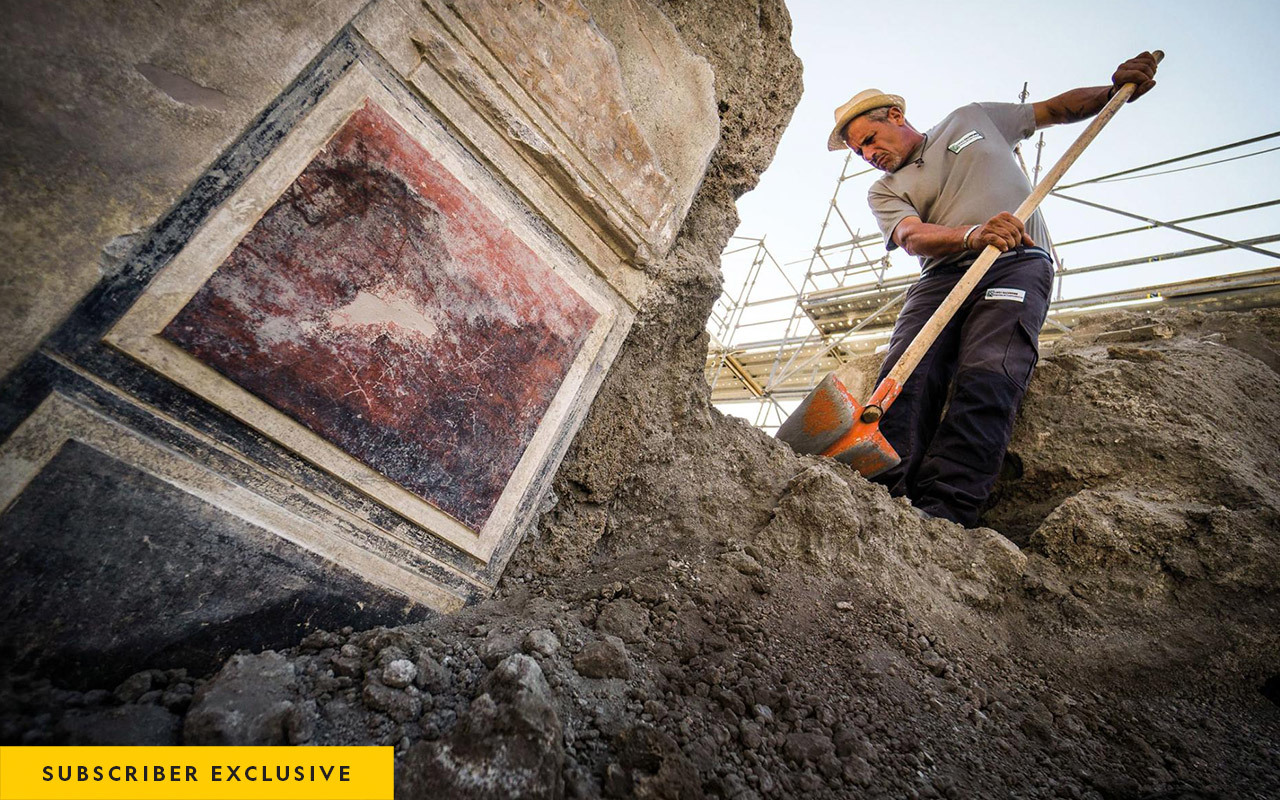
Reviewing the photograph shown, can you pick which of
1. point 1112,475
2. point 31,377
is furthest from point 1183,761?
point 31,377

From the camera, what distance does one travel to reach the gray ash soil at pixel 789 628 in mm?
833

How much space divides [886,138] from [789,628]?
320 centimetres

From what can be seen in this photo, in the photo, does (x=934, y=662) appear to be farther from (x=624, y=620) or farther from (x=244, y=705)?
(x=244, y=705)

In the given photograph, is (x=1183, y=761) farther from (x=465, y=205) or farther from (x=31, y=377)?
(x=31, y=377)

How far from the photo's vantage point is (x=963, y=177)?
2.82m

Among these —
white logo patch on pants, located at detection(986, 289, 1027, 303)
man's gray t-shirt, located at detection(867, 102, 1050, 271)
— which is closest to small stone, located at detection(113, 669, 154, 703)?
white logo patch on pants, located at detection(986, 289, 1027, 303)

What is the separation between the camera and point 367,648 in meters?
1.00

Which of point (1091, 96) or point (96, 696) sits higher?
point (1091, 96)

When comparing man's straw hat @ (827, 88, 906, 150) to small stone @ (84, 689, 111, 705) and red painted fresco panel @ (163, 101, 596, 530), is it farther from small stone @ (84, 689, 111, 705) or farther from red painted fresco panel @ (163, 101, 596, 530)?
small stone @ (84, 689, 111, 705)

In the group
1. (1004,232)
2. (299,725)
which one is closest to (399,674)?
(299,725)

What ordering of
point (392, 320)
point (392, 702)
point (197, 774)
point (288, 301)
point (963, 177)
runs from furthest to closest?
point (963, 177) < point (392, 320) < point (288, 301) < point (392, 702) < point (197, 774)

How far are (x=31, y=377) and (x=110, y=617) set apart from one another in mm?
422

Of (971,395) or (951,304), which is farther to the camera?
(951,304)

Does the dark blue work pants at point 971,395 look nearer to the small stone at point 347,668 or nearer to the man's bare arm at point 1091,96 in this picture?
the man's bare arm at point 1091,96
